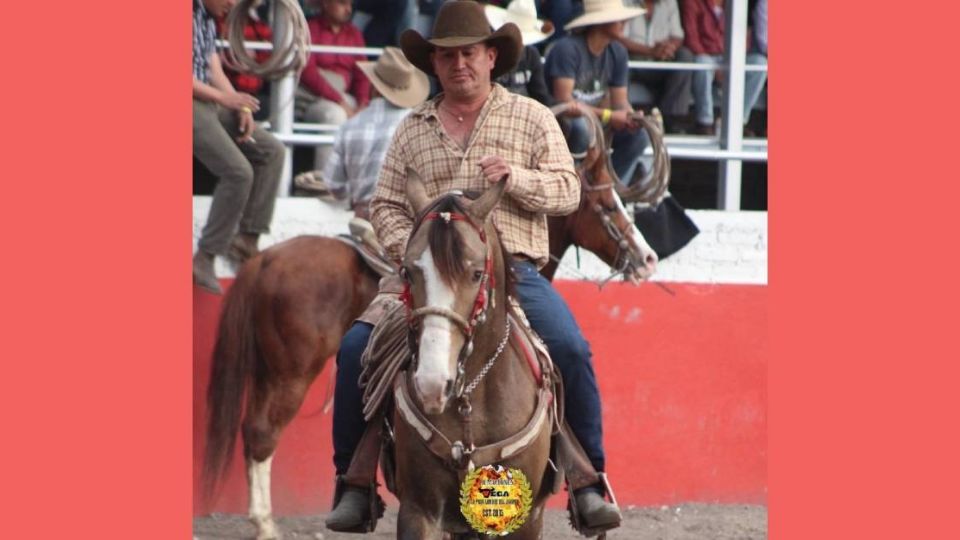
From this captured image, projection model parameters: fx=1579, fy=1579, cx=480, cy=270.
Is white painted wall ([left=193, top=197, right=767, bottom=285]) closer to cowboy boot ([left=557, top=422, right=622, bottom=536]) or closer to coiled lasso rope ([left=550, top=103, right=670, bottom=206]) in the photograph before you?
coiled lasso rope ([left=550, top=103, right=670, bottom=206])

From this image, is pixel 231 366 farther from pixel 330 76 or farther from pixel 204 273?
pixel 330 76

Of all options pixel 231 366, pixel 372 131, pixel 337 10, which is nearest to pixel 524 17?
pixel 337 10

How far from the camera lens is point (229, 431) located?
9469 millimetres

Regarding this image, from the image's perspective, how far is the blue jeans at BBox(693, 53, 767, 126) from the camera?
12375mm

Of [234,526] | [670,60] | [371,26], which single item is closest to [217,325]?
[234,526]

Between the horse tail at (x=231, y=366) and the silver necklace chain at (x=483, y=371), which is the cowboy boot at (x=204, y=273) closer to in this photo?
the horse tail at (x=231, y=366)

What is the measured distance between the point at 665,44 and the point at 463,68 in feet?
20.4

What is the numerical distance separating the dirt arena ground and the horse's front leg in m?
3.72

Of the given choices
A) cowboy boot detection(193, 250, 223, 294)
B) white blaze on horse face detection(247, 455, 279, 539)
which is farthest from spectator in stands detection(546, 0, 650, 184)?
white blaze on horse face detection(247, 455, 279, 539)

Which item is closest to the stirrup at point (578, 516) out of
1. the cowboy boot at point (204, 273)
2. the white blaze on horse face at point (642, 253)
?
the white blaze on horse face at point (642, 253)

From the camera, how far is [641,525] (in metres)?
10.4

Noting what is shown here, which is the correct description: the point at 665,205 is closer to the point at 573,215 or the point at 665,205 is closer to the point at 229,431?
the point at 573,215

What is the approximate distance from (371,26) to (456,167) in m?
5.51

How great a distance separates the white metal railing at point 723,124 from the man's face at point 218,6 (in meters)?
0.49
